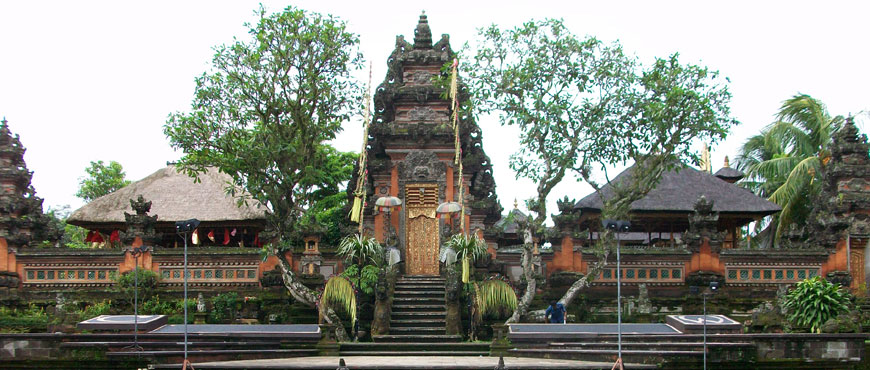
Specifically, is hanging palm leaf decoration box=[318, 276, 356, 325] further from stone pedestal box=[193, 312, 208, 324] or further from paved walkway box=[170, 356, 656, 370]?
paved walkway box=[170, 356, 656, 370]

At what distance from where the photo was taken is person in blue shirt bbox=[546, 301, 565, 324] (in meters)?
20.6

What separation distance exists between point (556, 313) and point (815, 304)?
5369 mm

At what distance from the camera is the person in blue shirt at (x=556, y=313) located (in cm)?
2061

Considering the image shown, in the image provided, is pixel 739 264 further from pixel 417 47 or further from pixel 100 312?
pixel 100 312

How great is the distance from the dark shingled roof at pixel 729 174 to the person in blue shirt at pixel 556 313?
53.7ft

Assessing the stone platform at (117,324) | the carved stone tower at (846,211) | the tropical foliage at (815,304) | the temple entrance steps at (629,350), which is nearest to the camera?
the temple entrance steps at (629,350)

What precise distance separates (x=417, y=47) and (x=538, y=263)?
724 cm

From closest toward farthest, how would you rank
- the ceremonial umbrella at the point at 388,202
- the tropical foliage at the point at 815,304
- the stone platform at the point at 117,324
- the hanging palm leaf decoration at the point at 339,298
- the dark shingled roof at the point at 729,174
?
the stone platform at the point at 117,324 → the tropical foliage at the point at 815,304 → the hanging palm leaf decoration at the point at 339,298 → the ceremonial umbrella at the point at 388,202 → the dark shingled roof at the point at 729,174

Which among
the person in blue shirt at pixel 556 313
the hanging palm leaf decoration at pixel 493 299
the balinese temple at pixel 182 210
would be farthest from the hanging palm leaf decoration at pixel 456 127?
the balinese temple at pixel 182 210

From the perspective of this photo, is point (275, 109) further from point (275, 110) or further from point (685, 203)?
point (685, 203)

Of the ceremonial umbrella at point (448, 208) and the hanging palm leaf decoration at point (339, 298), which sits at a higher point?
the ceremonial umbrella at point (448, 208)

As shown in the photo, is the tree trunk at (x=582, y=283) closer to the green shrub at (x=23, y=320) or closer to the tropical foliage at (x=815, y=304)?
the tropical foliage at (x=815, y=304)

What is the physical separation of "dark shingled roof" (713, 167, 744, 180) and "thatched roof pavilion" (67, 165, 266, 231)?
17078 millimetres

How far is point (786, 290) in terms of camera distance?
872 inches
